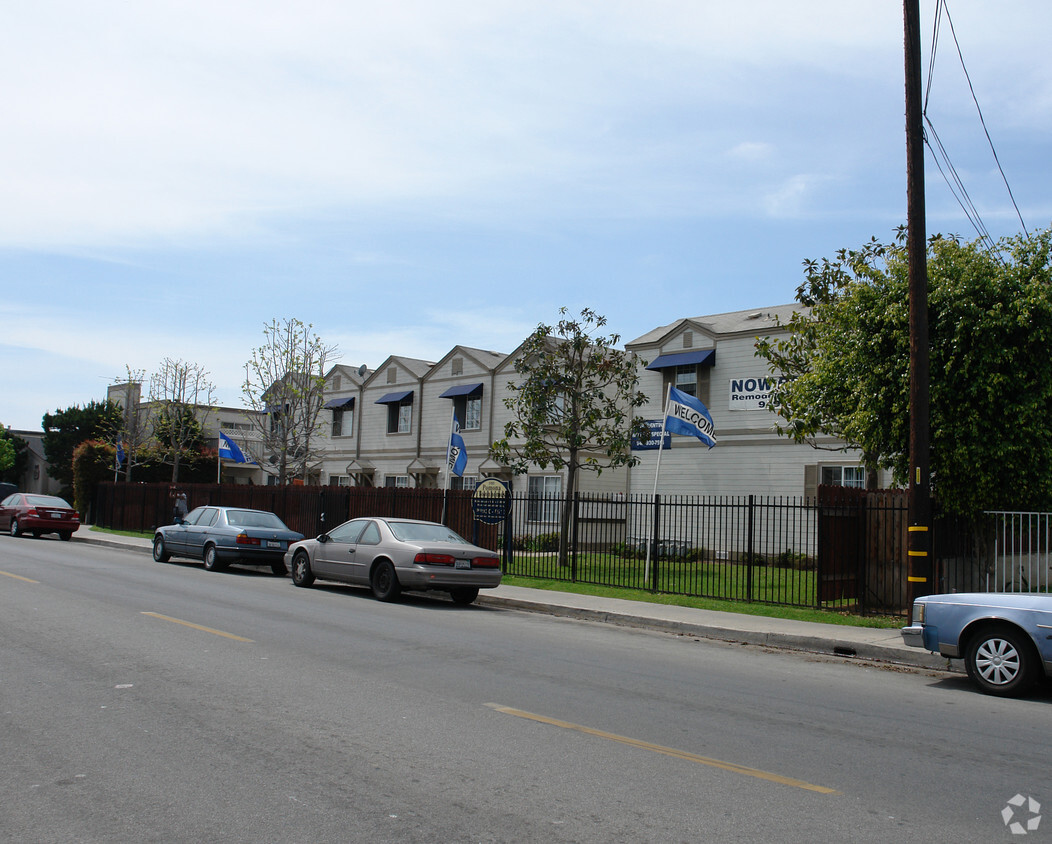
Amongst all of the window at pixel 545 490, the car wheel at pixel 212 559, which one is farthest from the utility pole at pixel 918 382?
the window at pixel 545 490

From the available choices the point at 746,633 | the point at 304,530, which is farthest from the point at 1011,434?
the point at 304,530

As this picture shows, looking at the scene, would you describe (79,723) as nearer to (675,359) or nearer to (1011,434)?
(1011,434)

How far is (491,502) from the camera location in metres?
21.0

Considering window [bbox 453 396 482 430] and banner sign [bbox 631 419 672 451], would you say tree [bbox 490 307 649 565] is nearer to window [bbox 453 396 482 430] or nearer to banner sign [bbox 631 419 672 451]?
banner sign [bbox 631 419 672 451]

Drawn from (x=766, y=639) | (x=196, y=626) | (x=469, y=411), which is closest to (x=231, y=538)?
(x=196, y=626)

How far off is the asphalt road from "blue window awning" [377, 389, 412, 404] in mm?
26347

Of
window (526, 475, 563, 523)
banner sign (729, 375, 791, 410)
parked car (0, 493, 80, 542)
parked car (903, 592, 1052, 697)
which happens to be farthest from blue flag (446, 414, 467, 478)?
parked car (903, 592, 1052, 697)

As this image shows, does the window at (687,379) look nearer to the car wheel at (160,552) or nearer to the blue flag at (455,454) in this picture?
the blue flag at (455,454)

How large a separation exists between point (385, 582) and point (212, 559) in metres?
6.85

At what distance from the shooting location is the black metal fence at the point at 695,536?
49.1 ft

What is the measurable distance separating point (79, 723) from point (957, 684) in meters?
8.32

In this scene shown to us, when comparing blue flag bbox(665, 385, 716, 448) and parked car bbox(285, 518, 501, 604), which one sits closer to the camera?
parked car bbox(285, 518, 501, 604)

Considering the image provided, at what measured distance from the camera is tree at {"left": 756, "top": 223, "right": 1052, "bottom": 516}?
13.3 meters

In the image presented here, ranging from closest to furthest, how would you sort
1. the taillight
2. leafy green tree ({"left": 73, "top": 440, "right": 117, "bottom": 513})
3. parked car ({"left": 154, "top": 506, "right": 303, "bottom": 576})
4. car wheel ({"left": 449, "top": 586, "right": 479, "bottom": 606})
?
the taillight
car wheel ({"left": 449, "top": 586, "right": 479, "bottom": 606})
parked car ({"left": 154, "top": 506, "right": 303, "bottom": 576})
leafy green tree ({"left": 73, "top": 440, "right": 117, "bottom": 513})
